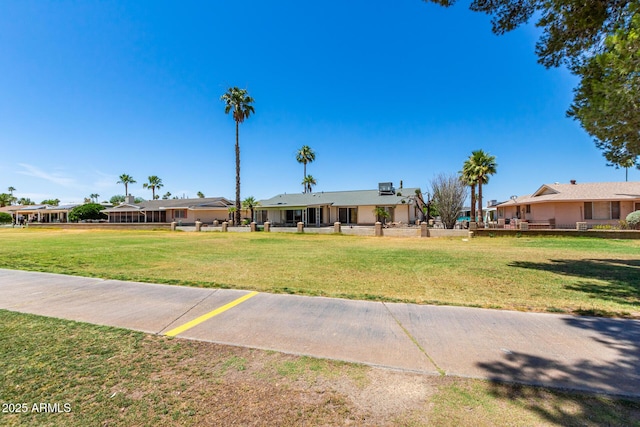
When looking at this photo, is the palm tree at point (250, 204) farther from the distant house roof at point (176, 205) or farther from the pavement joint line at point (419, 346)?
the pavement joint line at point (419, 346)

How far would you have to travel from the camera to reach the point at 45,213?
188 feet

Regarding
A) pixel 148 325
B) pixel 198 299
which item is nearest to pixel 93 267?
pixel 198 299

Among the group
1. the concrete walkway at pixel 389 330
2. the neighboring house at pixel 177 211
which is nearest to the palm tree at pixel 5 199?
the neighboring house at pixel 177 211

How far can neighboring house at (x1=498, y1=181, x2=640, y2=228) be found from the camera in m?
23.9

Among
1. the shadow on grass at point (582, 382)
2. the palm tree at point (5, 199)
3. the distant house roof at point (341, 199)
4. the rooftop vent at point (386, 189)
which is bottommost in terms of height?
the shadow on grass at point (582, 382)

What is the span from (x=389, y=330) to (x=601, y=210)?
30.9 metres

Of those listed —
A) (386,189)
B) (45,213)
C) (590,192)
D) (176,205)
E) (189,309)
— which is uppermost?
(386,189)

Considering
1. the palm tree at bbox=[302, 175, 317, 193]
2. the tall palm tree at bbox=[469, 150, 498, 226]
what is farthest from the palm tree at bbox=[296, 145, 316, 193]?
the tall palm tree at bbox=[469, 150, 498, 226]

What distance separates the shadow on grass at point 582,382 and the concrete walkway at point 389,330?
2 cm

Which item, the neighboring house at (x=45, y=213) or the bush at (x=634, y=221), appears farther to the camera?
the neighboring house at (x=45, y=213)

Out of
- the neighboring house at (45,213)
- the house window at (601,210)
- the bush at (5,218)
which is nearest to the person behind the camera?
the house window at (601,210)

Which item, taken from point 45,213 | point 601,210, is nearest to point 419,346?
Result: point 601,210

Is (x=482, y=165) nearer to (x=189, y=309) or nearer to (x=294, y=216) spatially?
(x=294, y=216)

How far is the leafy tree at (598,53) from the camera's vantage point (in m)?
6.18
